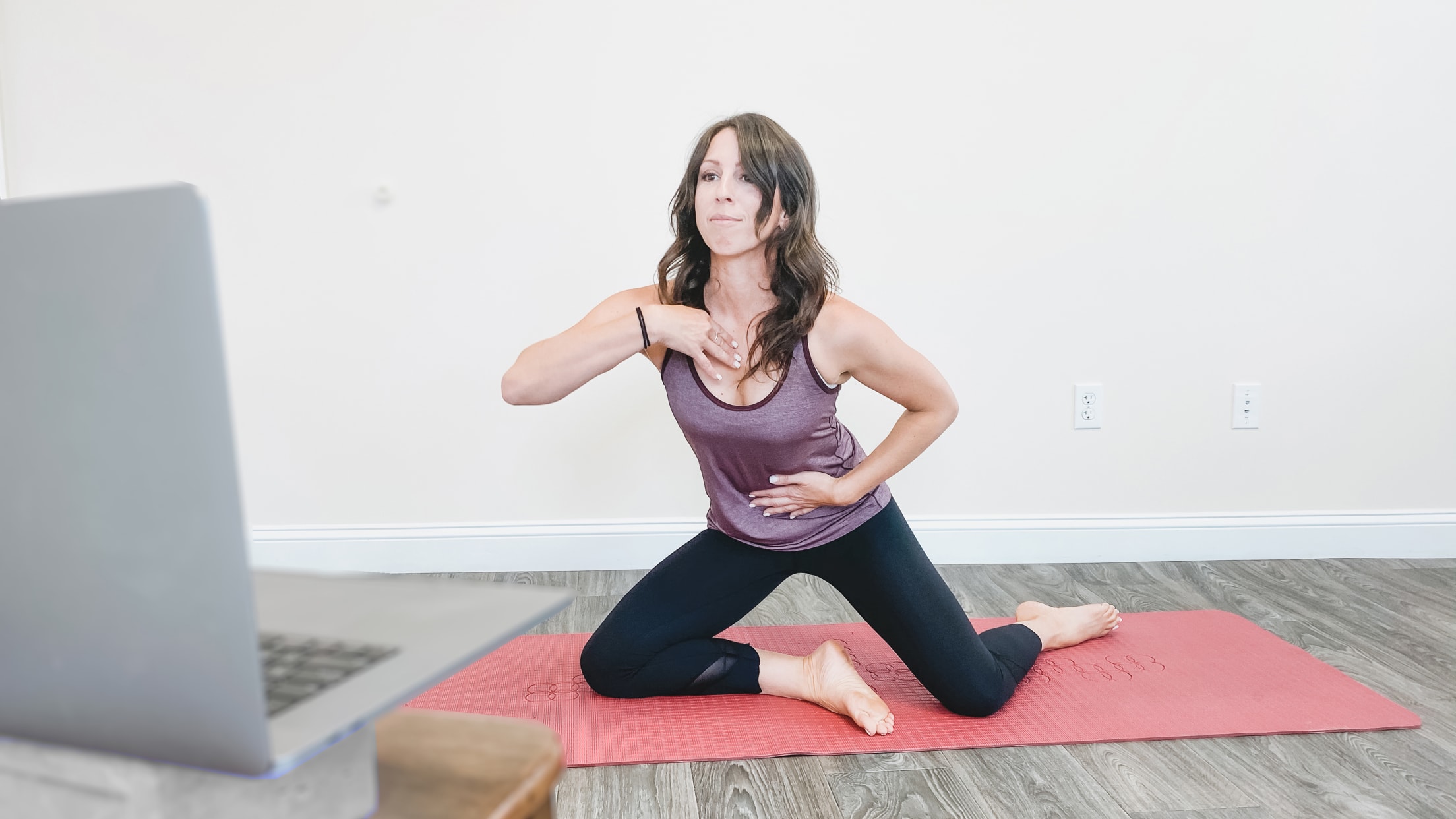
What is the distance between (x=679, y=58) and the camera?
2.53m

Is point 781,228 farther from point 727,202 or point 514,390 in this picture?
point 514,390

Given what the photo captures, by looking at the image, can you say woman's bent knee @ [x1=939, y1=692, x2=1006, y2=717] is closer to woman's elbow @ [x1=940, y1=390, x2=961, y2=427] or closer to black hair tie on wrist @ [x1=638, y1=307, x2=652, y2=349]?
woman's elbow @ [x1=940, y1=390, x2=961, y2=427]

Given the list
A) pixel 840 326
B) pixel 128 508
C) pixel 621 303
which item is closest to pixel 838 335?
pixel 840 326

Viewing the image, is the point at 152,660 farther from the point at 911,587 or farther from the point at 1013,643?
the point at 1013,643

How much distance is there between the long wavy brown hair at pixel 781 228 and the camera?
64.4 inches

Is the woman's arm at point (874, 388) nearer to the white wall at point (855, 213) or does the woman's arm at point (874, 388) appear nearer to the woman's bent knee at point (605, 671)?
the woman's bent knee at point (605, 671)

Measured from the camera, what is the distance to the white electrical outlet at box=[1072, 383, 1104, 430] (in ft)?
8.77

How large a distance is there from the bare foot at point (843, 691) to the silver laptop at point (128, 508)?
1.34 m

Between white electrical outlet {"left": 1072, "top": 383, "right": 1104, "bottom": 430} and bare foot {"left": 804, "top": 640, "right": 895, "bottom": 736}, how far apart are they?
46.6 inches

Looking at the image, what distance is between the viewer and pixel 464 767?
52cm

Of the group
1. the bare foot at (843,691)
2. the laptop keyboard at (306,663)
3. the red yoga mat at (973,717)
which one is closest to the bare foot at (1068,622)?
the red yoga mat at (973,717)

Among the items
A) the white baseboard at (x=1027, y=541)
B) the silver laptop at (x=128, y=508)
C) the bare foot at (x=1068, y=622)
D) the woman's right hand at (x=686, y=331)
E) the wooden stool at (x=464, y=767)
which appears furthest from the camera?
the white baseboard at (x=1027, y=541)

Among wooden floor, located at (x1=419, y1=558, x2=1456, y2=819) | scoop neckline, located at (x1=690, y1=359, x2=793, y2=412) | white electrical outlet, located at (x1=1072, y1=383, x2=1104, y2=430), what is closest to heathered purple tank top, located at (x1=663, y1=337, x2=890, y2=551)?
scoop neckline, located at (x1=690, y1=359, x2=793, y2=412)

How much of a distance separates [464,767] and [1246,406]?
8.66 feet
